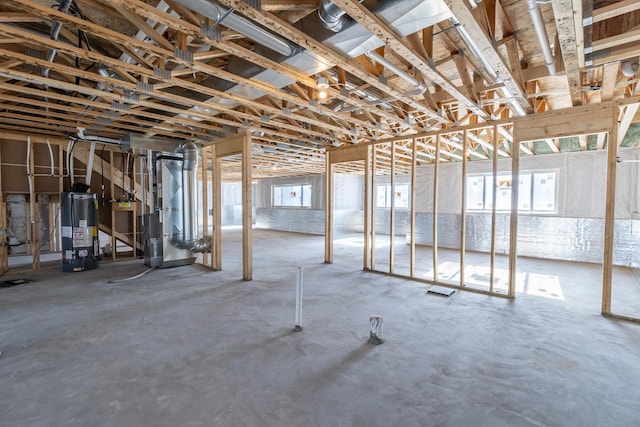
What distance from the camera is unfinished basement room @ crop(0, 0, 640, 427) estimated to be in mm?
1873

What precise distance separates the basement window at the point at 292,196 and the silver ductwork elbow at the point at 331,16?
393 inches

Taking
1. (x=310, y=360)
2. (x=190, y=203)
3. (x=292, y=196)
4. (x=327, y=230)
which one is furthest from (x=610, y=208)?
(x=292, y=196)

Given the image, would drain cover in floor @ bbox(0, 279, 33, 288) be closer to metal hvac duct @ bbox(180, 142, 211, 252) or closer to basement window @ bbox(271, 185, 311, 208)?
metal hvac duct @ bbox(180, 142, 211, 252)

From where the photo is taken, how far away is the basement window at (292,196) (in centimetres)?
1211

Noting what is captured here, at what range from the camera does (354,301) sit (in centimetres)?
372

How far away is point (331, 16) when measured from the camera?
1.88m

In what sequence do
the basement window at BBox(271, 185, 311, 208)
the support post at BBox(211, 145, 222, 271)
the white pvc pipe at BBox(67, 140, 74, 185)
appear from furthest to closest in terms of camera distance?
1. the basement window at BBox(271, 185, 311, 208)
2. the white pvc pipe at BBox(67, 140, 74, 185)
3. the support post at BBox(211, 145, 222, 271)

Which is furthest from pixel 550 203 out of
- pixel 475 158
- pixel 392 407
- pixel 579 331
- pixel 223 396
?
pixel 223 396

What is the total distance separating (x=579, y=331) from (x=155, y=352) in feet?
12.7

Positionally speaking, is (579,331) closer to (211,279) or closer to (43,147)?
(211,279)

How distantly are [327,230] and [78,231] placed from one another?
4.41 m

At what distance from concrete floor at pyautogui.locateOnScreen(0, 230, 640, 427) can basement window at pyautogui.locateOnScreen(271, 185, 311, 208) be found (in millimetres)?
8151

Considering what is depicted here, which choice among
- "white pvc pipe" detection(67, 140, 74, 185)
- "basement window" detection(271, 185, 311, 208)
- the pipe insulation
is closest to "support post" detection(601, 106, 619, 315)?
the pipe insulation

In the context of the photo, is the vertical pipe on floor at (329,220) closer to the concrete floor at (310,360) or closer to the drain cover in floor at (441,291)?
the concrete floor at (310,360)
